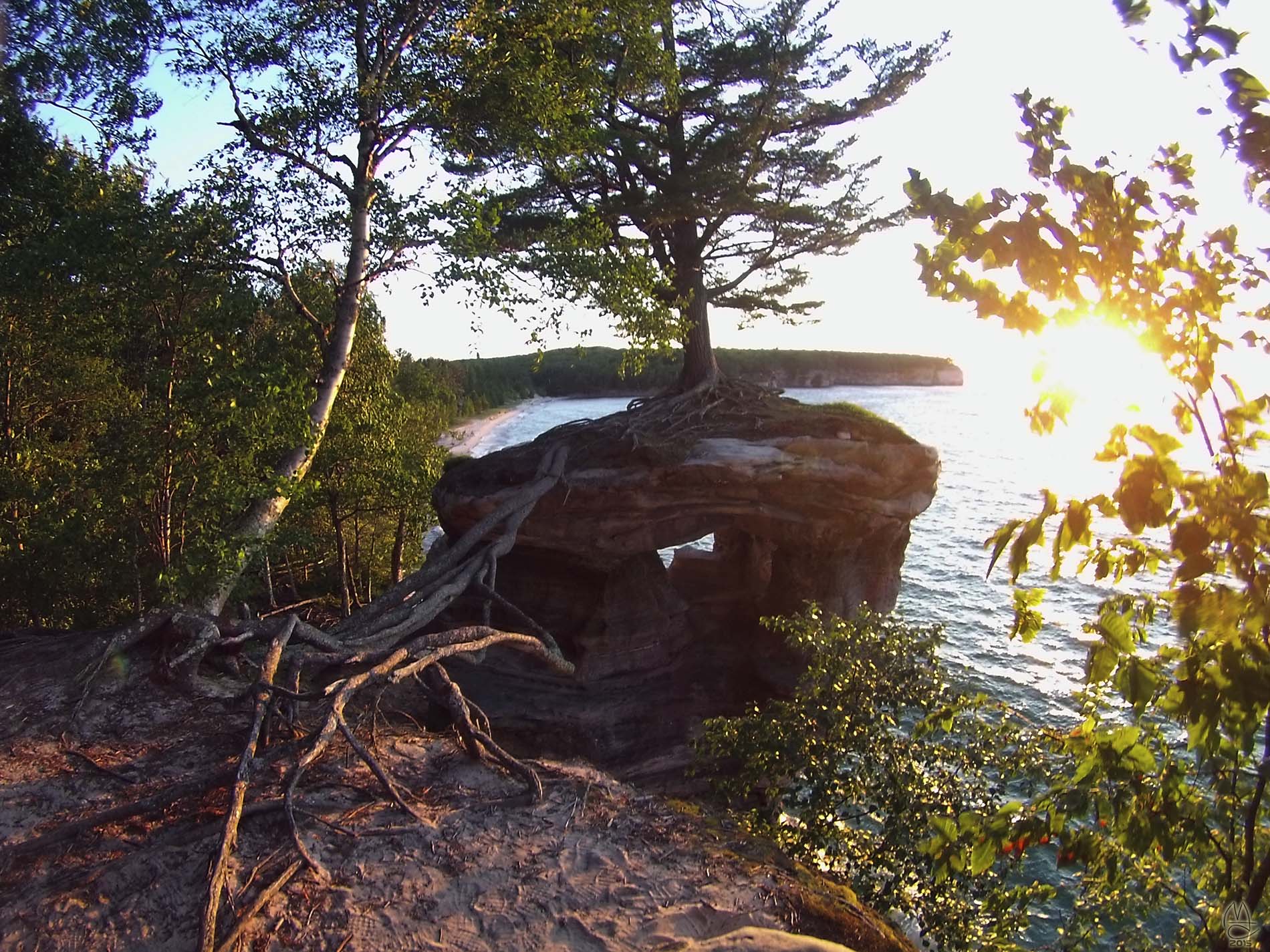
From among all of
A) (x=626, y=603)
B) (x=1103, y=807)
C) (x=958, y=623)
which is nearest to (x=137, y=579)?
(x=626, y=603)

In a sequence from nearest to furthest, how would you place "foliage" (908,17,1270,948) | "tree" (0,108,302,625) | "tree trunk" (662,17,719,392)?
"foliage" (908,17,1270,948) < "tree" (0,108,302,625) < "tree trunk" (662,17,719,392)

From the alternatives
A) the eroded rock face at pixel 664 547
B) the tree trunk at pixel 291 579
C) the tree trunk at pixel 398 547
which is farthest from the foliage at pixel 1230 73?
the tree trunk at pixel 291 579

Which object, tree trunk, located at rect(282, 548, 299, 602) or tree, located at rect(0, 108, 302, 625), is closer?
tree, located at rect(0, 108, 302, 625)

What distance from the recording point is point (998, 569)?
79.8 feet

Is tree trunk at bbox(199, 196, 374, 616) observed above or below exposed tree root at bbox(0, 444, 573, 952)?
above

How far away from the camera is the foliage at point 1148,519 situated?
181 cm

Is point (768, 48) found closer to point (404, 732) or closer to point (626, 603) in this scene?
point (626, 603)

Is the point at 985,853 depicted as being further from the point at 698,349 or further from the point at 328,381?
the point at 698,349

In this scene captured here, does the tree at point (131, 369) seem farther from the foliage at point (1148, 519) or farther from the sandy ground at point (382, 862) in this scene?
the foliage at point (1148, 519)

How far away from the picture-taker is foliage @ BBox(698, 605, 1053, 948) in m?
5.77
